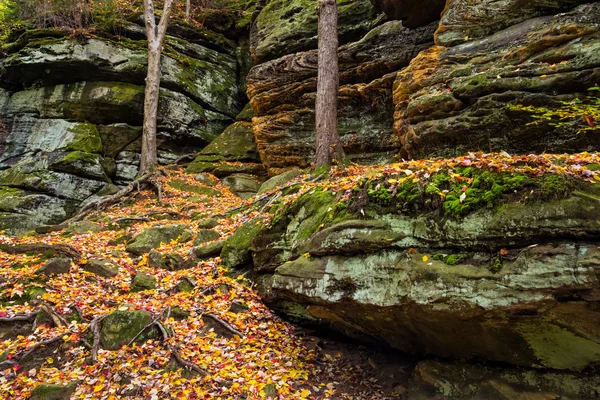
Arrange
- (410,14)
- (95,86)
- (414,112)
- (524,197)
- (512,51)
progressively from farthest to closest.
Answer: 1. (95,86)
2. (410,14)
3. (414,112)
4. (512,51)
5. (524,197)

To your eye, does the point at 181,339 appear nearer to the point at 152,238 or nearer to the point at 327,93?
the point at 152,238

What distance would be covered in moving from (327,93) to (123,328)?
26.1ft

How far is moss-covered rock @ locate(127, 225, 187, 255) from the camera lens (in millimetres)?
8227

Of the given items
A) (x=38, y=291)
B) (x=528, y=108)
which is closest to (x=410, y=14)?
(x=528, y=108)

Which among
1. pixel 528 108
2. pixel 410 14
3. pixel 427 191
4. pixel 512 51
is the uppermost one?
pixel 410 14

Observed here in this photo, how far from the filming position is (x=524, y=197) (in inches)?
154

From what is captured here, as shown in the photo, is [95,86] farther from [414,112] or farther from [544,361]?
[544,361]

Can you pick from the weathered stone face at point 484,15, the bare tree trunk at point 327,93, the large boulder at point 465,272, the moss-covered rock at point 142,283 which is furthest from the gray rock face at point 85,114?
the large boulder at point 465,272

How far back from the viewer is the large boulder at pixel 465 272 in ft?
11.7

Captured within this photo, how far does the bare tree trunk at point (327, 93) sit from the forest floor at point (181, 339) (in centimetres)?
353

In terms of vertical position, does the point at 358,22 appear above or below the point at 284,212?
above

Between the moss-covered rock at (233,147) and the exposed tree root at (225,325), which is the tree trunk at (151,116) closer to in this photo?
the moss-covered rock at (233,147)

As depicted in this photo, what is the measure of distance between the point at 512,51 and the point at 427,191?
524 cm

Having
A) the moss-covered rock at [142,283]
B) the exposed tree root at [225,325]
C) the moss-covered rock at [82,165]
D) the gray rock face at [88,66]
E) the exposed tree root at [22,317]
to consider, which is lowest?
the exposed tree root at [225,325]
